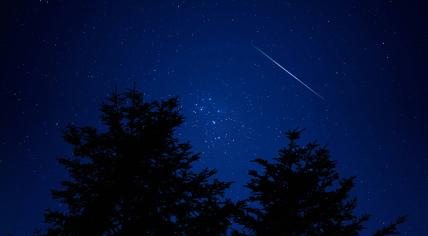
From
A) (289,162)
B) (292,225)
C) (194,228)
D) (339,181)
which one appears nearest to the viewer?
(194,228)

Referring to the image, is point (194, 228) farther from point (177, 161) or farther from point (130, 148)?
point (130, 148)

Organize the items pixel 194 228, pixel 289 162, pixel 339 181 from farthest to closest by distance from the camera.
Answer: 1. pixel 289 162
2. pixel 339 181
3. pixel 194 228

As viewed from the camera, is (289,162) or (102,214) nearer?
(102,214)

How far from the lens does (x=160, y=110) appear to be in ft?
26.9

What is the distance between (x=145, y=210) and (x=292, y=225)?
365cm

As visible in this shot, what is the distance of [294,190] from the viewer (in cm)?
743

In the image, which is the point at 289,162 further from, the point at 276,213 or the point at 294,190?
the point at 276,213

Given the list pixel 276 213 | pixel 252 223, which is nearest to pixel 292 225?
pixel 276 213

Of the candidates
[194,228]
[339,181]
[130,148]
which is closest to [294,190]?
[339,181]

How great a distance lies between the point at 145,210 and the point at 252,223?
2791 mm

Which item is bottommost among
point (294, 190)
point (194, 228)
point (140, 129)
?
point (194, 228)

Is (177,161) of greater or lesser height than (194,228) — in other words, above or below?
above

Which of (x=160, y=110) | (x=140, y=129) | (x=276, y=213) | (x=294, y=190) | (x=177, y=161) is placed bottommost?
(x=276, y=213)

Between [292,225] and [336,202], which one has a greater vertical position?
[336,202]
